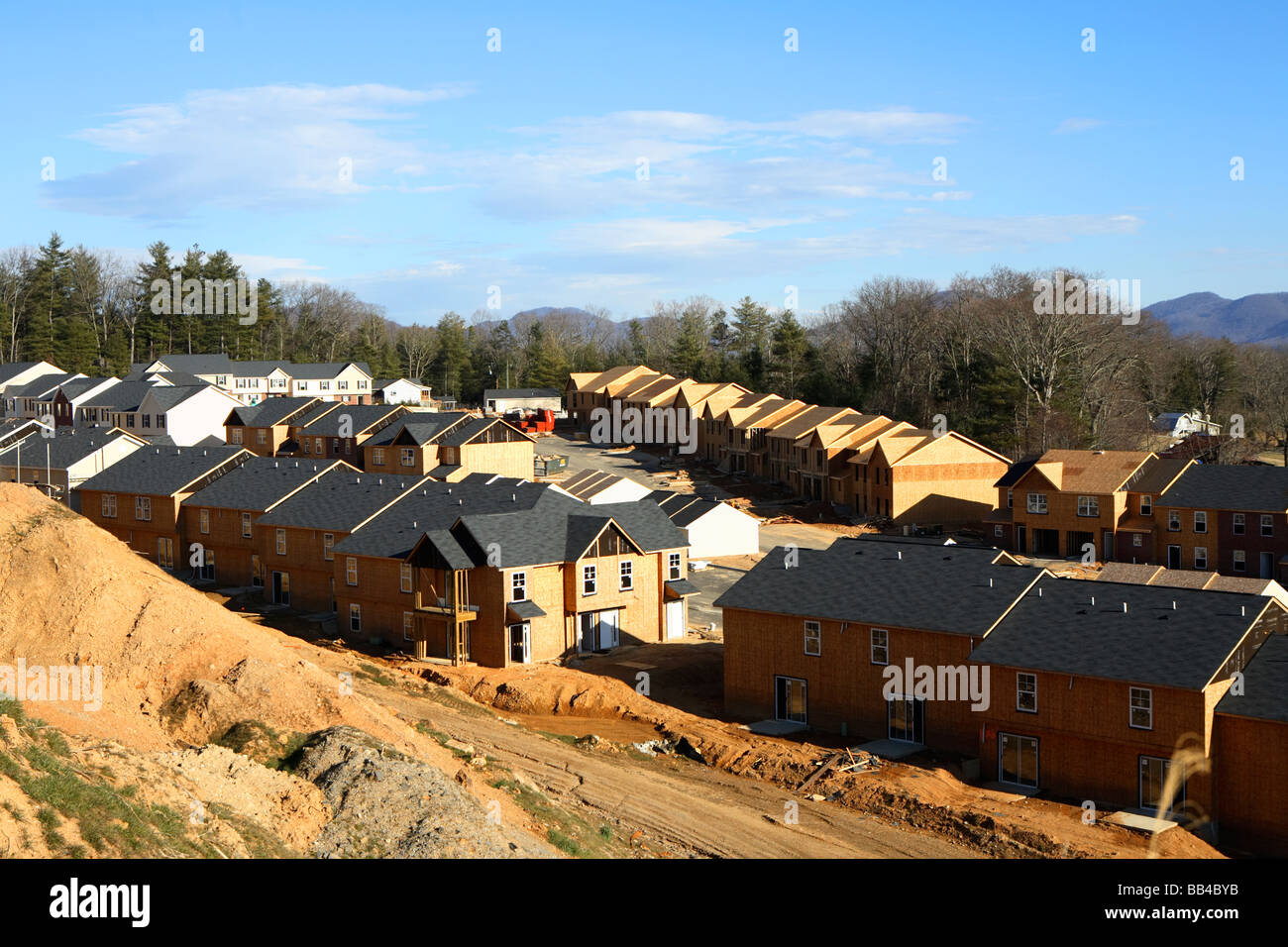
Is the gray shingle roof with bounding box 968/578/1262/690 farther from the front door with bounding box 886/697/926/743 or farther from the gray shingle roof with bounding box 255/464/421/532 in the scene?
the gray shingle roof with bounding box 255/464/421/532

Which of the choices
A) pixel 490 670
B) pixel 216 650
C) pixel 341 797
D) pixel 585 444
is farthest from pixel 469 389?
pixel 341 797

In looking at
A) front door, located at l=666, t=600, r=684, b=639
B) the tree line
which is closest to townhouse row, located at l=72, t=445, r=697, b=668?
front door, located at l=666, t=600, r=684, b=639

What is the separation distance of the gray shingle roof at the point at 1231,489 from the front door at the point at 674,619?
3352 centimetres

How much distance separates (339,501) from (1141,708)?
38.6 m

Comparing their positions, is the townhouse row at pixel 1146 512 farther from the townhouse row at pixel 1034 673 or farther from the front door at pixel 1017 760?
the front door at pixel 1017 760

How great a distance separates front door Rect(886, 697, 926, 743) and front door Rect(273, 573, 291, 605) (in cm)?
3236

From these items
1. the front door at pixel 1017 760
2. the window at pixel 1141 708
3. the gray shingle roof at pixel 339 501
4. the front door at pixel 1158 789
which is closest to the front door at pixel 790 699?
the front door at pixel 1017 760

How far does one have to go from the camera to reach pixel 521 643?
46.2 metres

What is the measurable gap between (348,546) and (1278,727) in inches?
1441

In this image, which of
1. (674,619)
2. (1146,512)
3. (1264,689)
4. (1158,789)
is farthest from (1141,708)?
(1146,512)

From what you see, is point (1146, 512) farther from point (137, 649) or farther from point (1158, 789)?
point (137, 649)

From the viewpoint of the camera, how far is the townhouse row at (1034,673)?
29234mm
